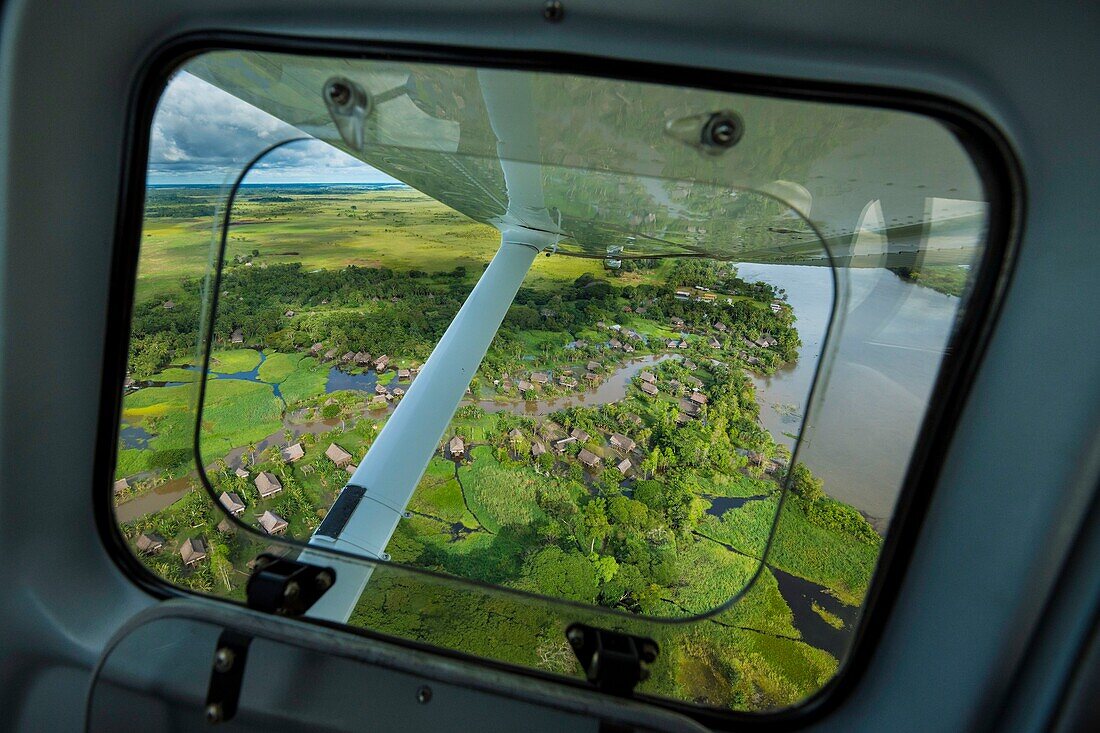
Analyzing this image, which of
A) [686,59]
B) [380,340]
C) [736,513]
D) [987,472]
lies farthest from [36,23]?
[380,340]

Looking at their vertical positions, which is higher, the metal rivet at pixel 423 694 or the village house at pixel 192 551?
the metal rivet at pixel 423 694

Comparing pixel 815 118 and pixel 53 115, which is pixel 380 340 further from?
pixel 815 118

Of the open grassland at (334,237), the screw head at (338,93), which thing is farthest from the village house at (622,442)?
the screw head at (338,93)

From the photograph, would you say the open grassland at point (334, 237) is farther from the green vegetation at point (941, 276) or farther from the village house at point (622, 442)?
the green vegetation at point (941, 276)

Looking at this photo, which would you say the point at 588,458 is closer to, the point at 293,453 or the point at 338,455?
the point at 338,455

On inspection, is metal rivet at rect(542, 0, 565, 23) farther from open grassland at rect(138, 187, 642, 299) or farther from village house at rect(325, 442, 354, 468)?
village house at rect(325, 442, 354, 468)

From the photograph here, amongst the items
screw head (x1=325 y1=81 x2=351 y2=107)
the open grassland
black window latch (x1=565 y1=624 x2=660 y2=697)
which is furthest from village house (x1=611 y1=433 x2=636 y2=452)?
screw head (x1=325 y1=81 x2=351 y2=107)
